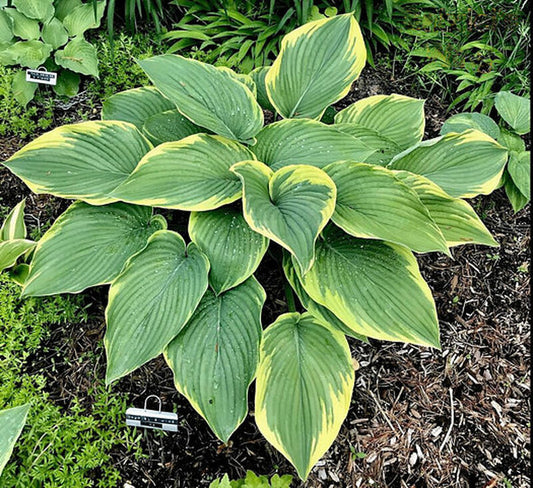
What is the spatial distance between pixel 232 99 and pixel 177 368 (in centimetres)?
93

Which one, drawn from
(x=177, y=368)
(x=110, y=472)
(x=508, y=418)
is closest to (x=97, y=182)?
(x=177, y=368)

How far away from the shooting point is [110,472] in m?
1.69

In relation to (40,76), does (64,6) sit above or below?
above

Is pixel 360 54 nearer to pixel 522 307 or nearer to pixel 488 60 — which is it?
pixel 488 60

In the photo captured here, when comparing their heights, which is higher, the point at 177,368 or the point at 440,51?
the point at 440,51

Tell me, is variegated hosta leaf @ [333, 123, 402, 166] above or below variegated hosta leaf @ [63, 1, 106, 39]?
below

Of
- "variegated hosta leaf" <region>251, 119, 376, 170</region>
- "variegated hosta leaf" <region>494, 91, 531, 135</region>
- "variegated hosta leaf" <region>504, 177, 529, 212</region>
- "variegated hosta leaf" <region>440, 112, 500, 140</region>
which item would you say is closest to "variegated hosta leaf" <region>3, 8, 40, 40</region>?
A: "variegated hosta leaf" <region>251, 119, 376, 170</region>

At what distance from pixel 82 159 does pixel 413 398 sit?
139 cm

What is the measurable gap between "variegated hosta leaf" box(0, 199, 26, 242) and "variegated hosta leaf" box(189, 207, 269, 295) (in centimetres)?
74

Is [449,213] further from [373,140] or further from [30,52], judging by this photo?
[30,52]

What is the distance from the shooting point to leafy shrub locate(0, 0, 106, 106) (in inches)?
95.0

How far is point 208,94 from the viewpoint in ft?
6.17

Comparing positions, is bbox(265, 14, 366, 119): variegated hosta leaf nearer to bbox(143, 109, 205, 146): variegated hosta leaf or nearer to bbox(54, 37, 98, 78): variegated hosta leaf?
bbox(143, 109, 205, 146): variegated hosta leaf

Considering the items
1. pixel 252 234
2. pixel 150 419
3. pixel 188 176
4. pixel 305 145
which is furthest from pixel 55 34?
pixel 150 419
